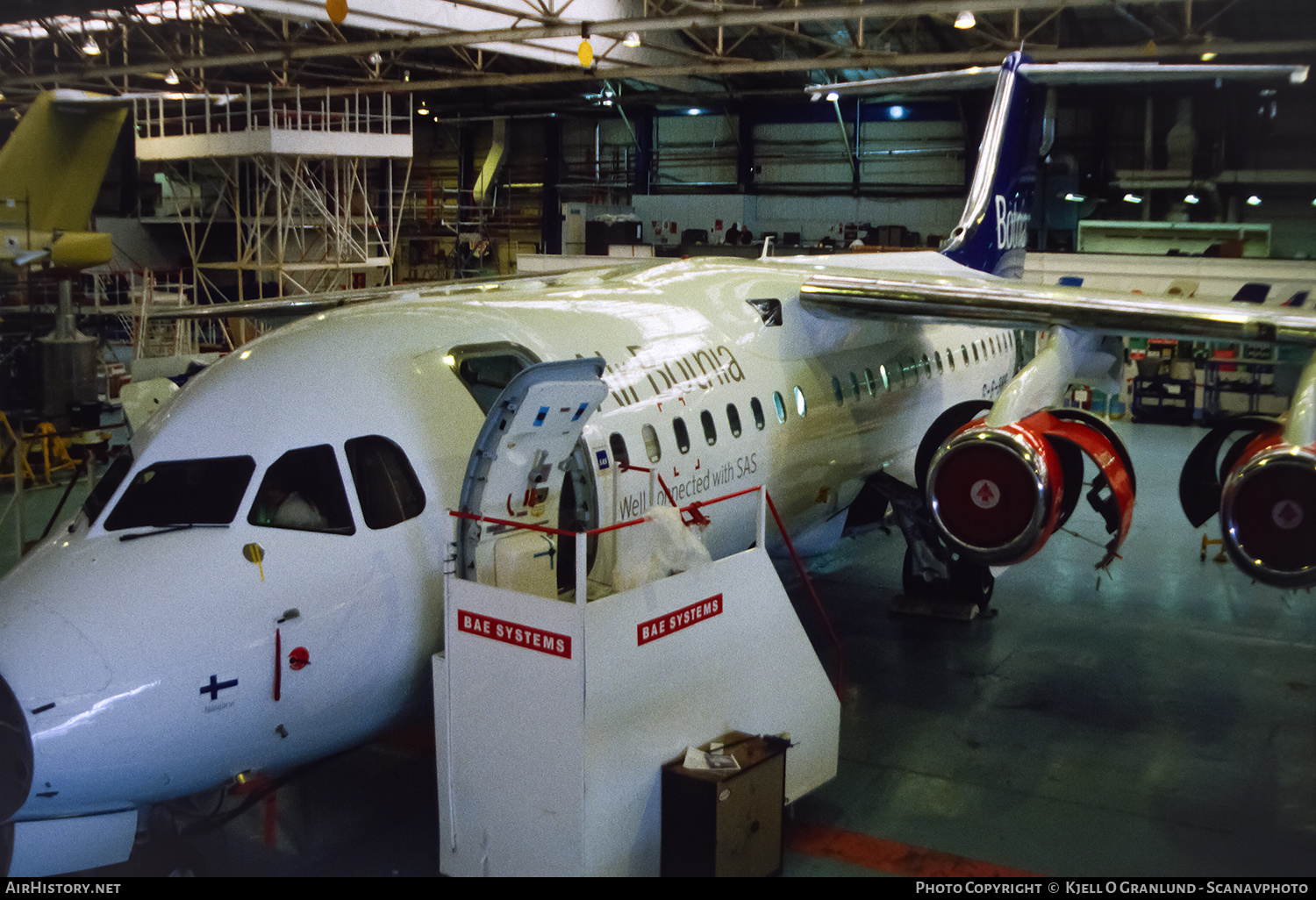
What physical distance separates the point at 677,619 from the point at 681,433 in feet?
7.23

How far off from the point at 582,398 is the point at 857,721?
14.1 ft

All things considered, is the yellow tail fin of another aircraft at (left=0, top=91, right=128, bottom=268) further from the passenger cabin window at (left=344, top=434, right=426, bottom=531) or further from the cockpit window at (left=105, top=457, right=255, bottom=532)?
the passenger cabin window at (left=344, top=434, right=426, bottom=531)

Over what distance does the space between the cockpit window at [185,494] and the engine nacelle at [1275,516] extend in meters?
6.46

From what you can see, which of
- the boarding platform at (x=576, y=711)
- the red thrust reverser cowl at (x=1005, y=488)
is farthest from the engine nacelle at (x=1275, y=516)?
the boarding platform at (x=576, y=711)

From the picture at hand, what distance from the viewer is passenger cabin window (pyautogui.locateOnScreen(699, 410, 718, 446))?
30.7 feet

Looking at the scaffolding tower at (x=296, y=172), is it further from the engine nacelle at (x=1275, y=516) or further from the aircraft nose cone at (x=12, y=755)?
the engine nacelle at (x=1275, y=516)

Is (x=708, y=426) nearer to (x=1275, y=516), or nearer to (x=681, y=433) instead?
(x=681, y=433)

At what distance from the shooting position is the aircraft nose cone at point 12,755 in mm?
5836

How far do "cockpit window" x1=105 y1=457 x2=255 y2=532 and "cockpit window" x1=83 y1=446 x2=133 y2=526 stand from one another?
117 millimetres

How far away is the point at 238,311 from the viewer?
12453 millimetres

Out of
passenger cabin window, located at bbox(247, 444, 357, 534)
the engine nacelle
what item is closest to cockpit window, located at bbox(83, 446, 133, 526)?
passenger cabin window, located at bbox(247, 444, 357, 534)

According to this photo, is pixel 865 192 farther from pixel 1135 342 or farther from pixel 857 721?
pixel 857 721

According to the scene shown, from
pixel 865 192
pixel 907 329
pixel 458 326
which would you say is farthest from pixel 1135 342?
pixel 458 326
